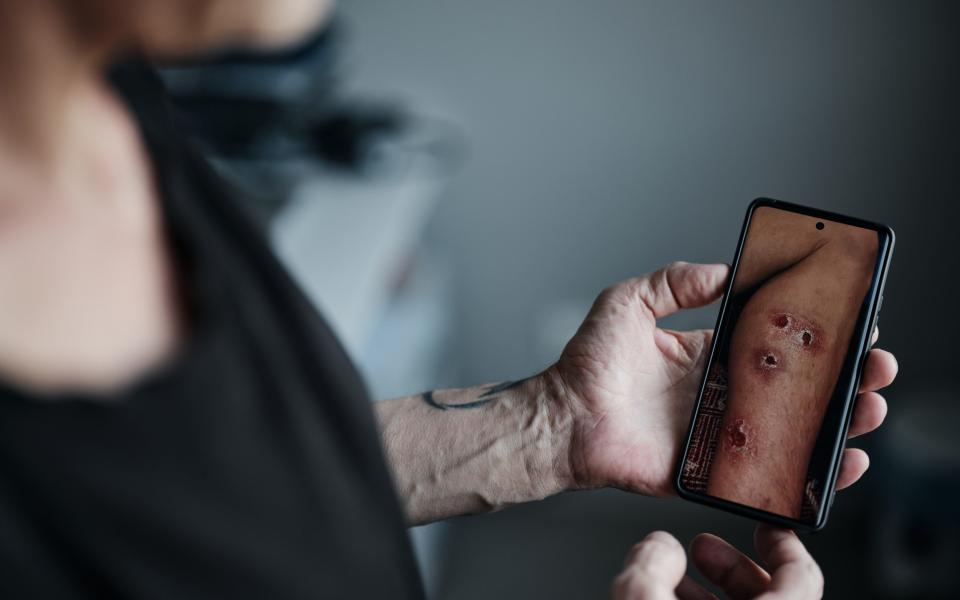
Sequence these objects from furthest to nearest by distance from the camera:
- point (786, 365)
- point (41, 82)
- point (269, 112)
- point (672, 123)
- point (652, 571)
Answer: point (672, 123), point (269, 112), point (786, 365), point (652, 571), point (41, 82)

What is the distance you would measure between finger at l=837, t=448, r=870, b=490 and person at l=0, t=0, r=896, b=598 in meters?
0.11

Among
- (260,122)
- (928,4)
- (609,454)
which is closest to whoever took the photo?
(609,454)

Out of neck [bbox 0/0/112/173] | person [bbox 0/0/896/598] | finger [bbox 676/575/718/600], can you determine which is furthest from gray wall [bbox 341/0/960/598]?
neck [bbox 0/0/112/173]

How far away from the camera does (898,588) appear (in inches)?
75.1

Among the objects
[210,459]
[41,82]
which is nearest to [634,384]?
[210,459]

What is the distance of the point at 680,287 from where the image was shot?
32.5 inches

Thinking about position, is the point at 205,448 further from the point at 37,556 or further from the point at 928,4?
the point at 928,4

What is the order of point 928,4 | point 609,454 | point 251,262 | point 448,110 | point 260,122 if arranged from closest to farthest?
point 251,262
point 609,454
point 260,122
point 928,4
point 448,110

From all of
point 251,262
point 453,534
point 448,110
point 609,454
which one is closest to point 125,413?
point 251,262

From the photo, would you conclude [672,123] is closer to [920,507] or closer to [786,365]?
[920,507]

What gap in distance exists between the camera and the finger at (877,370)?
75cm

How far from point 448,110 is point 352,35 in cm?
30

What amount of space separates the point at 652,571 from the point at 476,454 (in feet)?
0.74

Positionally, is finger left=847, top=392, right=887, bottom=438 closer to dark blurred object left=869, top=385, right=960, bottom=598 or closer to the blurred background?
the blurred background
